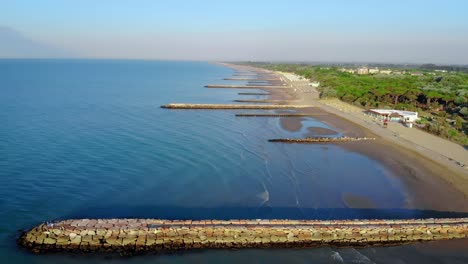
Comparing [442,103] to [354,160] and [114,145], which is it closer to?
[354,160]

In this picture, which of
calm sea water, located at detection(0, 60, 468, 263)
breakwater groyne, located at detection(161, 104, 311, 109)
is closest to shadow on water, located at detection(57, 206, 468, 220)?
calm sea water, located at detection(0, 60, 468, 263)

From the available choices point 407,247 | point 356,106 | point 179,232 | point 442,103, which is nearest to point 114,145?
point 179,232

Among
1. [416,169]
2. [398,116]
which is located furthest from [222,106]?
[416,169]

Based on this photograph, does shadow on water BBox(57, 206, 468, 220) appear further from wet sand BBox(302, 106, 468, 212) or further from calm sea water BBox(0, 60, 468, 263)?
wet sand BBox(302, 106, 468, 212)

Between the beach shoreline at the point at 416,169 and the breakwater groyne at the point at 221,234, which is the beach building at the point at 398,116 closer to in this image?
the beach shoreline at the point at 416,169

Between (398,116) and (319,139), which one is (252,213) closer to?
(319,139)

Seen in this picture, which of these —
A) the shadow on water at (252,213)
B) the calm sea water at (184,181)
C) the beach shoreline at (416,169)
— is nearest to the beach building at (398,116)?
the beach shoreline at (416,169)
